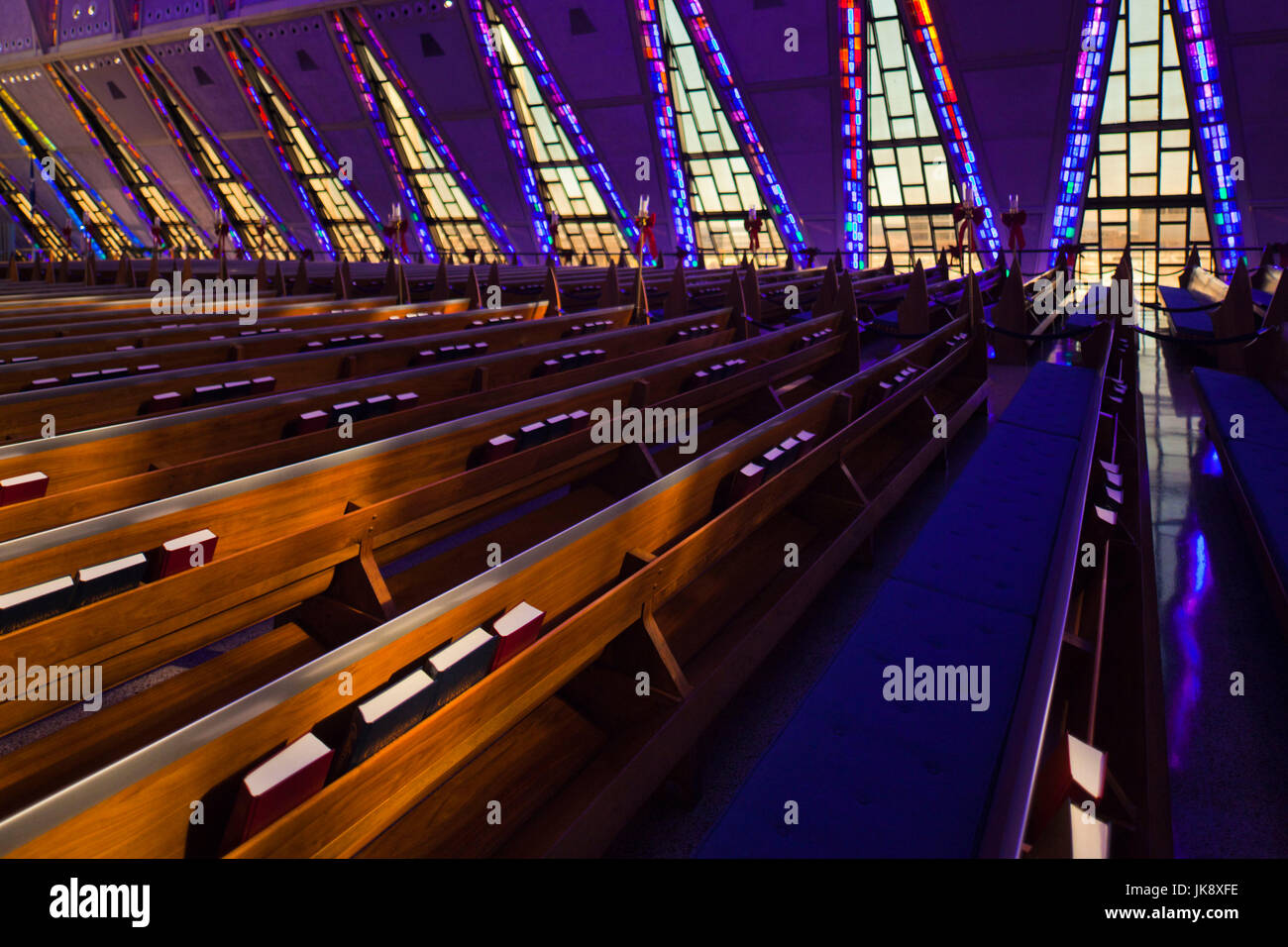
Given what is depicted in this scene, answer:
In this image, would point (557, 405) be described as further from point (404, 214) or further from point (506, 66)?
point (404, 214)

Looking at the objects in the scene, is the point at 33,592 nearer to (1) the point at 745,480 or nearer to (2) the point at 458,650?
(2) the point at 458,650

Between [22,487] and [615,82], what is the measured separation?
1486 cm

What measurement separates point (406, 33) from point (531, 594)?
17137 millimetres

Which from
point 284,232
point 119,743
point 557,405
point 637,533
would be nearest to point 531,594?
point 637,533

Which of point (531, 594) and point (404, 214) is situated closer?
point (531, 594)

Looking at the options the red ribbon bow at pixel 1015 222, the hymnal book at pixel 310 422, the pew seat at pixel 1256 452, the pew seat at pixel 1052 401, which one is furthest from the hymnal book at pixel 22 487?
the red ribbon bow at pixel 1015 222

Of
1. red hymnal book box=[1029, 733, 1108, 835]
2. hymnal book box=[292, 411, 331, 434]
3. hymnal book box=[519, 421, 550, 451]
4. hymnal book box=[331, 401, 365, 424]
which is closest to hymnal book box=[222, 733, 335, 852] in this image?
red hymnal book box=[1029, 733, 1108, 835]

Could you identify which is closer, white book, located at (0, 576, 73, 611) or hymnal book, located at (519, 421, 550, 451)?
white book, located at (0, 576, 73, 611)

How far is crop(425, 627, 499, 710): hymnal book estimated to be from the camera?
1.23 meters

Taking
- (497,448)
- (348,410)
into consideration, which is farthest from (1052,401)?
(348,410)

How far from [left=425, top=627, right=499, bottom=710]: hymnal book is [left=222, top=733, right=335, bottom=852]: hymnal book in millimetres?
205

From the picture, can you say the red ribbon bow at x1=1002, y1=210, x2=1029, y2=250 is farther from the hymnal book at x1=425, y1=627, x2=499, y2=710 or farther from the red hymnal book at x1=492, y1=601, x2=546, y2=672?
the hymnal book at x1=425, y1=627, x2=499, y2=710

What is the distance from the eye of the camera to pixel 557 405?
2896mm

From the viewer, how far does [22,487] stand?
1818 mm
